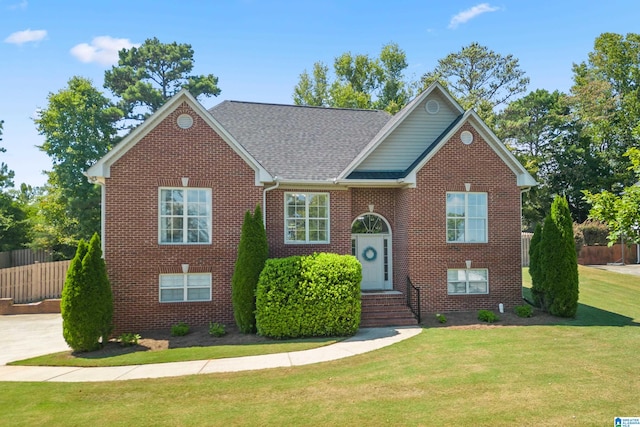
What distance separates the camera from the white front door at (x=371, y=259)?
1612 centimetres

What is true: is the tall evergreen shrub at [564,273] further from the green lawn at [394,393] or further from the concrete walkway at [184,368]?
the concrete walkway at [184,368]

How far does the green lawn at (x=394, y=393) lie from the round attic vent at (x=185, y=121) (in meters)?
7.97

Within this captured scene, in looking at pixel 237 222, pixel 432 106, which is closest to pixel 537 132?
pixel 432 106

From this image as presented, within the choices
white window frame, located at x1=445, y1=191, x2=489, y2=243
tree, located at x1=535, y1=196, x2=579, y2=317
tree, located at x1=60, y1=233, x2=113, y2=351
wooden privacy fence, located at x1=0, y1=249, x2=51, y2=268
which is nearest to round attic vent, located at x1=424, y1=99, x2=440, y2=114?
white window frame, located at x1=445, y1=191, x2=489, y2=243

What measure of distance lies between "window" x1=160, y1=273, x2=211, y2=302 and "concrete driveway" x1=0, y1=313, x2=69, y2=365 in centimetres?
301

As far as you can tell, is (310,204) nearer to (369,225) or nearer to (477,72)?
(369,225)

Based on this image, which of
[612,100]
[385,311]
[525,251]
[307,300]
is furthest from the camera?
[612,100]

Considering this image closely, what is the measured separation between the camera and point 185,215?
1378 centimetres

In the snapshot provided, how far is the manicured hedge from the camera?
39.7ft

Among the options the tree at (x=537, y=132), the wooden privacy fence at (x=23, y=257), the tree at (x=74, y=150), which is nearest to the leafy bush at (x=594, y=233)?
the tree at (x=537, y=132)

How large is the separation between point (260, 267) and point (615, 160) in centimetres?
3644

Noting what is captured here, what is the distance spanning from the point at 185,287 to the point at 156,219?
91.0 inches

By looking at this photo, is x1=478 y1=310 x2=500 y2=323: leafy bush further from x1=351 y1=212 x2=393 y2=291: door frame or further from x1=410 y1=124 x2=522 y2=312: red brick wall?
x1=351 y1=212 x2=393 y2=291: door frame

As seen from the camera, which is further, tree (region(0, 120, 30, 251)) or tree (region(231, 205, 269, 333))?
tree (region(0, 120, 30, 251))
